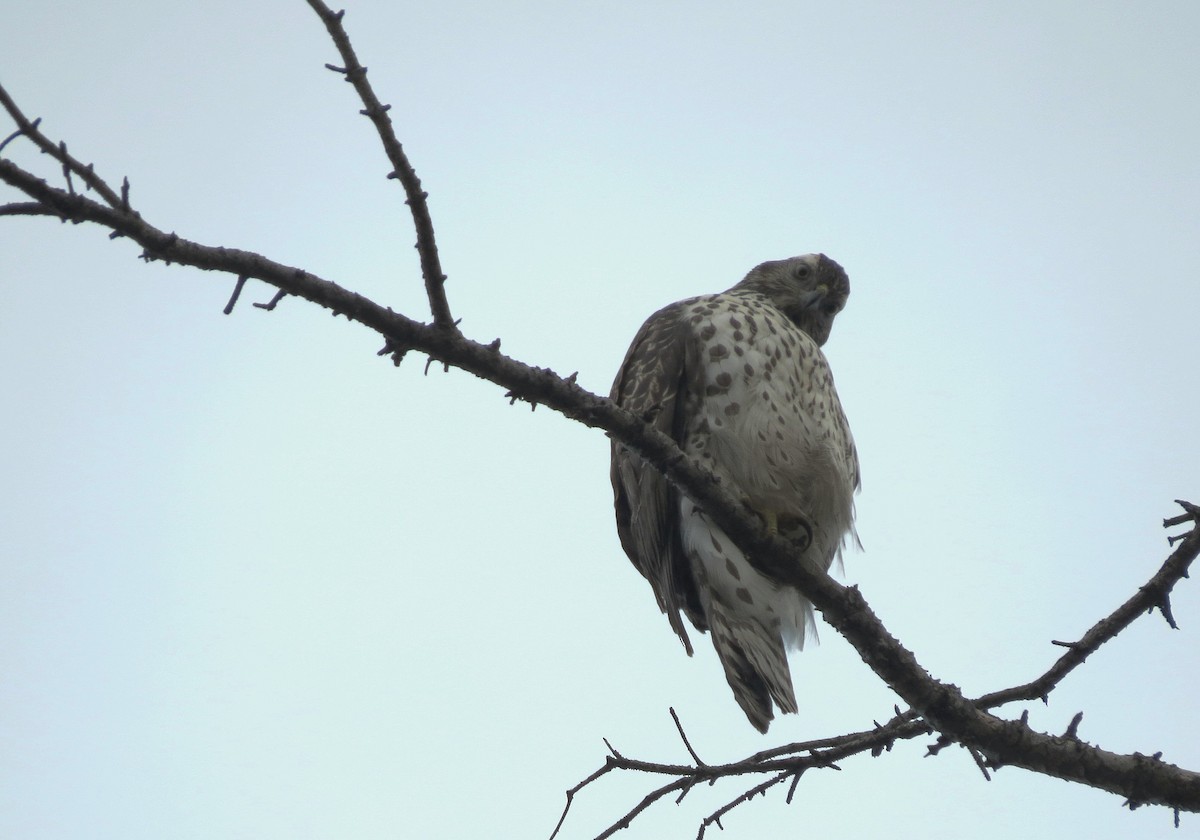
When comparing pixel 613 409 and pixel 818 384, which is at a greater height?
pixel 818 384

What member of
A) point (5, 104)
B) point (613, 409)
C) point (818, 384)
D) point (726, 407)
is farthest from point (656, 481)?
point (5, 104)

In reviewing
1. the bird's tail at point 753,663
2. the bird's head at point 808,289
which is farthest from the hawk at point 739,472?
the bird's head at point 808,289

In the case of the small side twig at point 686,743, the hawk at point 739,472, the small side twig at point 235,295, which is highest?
the hawk at point 739,472

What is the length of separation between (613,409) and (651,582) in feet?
6.64

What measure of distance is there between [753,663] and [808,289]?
6.69ft

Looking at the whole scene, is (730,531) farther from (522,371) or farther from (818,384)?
(818,384)

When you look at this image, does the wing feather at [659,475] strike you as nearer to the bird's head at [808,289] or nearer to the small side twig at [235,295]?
the bird's head at [808,289]

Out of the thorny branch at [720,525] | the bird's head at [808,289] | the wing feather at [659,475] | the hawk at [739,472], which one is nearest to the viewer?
the thorny branch at [720,525]

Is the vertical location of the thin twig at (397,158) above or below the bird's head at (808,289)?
below

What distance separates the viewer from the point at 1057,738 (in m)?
3.08

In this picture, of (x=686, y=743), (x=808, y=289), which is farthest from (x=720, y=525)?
(x=808, y=289)

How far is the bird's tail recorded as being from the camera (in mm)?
4461

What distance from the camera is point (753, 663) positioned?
14.9 ft

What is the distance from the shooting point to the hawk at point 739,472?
14.6 ft
